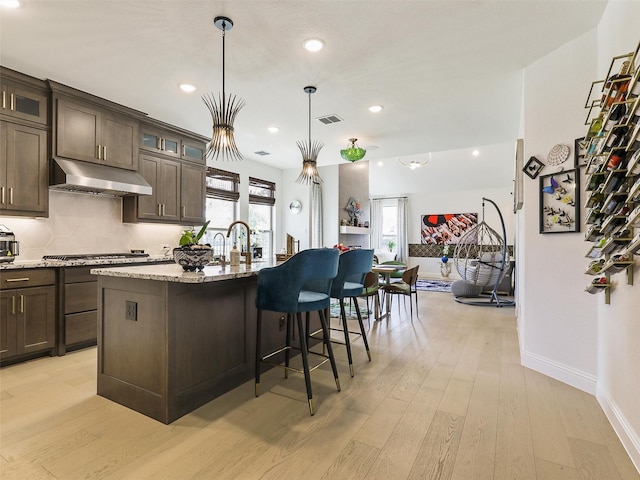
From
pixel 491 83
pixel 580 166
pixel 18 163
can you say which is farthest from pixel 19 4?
pixel 580 166

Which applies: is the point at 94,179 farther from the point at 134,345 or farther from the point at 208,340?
the point at 208,340

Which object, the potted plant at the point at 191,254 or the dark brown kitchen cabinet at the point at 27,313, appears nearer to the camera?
the potted plant at the point at 191,254

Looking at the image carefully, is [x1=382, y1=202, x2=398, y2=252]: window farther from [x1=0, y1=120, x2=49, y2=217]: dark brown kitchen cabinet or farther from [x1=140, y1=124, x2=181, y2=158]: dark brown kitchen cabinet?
[x1=0, y1=120, x2=49, y2=217]: dark brown kitchen cabinet

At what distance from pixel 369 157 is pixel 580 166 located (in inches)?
155

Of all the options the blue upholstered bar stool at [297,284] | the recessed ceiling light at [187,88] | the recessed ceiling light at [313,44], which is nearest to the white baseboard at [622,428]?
the blue upholstered bar stool at [297,284]

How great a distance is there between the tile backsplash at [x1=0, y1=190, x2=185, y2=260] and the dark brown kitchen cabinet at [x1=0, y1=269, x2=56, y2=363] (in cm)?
58

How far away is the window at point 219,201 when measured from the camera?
19.1ft

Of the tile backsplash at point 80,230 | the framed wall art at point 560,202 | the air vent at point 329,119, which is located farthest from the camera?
the air vent at point 329,119

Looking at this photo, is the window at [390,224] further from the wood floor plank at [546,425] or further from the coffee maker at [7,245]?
the coffee maker at [7,245]

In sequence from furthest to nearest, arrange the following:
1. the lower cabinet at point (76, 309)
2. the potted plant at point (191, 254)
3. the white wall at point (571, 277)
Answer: the lower cabinet at point (76, 309)
the potted plant at point (191, 254)
the white wall at point (571, 277)

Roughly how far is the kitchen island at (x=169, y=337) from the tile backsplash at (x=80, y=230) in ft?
6.33

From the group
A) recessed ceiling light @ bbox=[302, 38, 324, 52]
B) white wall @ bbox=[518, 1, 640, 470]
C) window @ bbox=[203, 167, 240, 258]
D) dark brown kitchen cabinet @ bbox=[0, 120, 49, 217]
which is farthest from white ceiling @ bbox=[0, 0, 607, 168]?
window @ bbox=[203, 167, 240, 258]

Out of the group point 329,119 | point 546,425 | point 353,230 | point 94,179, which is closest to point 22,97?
point 94,179

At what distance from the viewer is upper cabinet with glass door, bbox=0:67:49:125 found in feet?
10.3
